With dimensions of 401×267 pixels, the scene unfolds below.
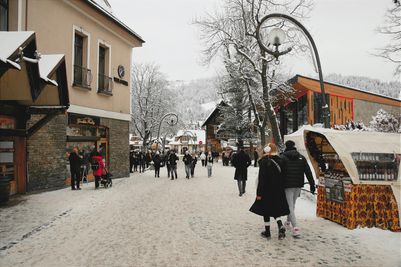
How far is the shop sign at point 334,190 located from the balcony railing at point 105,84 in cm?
1313

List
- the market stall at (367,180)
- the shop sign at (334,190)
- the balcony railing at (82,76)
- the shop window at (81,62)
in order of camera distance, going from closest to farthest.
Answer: the market stall at (367,180) → the shop sign at (334,190) → the balcony railing at (82,76) → the shop window at (81,62)

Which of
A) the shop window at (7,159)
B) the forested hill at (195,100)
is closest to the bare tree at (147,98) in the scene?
the shop window at (7,159)

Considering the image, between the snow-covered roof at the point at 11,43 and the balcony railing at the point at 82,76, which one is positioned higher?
the balcony railing at the point at 82,76

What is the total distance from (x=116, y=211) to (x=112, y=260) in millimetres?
4238

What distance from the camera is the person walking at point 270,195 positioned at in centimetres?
626

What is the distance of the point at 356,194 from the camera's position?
6801 millimetres

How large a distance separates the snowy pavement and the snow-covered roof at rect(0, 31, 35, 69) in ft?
10.5

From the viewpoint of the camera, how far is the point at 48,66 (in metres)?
8.51

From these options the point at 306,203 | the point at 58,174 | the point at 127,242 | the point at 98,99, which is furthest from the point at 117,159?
the point at 127,242

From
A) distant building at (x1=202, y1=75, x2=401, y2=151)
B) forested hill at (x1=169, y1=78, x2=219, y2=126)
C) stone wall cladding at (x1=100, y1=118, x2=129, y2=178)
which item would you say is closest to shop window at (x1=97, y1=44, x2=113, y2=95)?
stone wall cladding at (x1=100, y1=118, x2=129, y2=178)

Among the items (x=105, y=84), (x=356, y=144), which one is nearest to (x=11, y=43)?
(x=356, y=144)

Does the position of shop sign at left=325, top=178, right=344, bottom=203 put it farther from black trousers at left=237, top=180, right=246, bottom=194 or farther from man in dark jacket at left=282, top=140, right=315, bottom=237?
black trousers at left=237, top=180, right=246, bottom=194

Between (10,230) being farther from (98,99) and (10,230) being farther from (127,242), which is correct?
(98,99)

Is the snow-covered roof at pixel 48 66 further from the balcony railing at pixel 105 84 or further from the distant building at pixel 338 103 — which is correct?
the distant building at pixel 338 103
